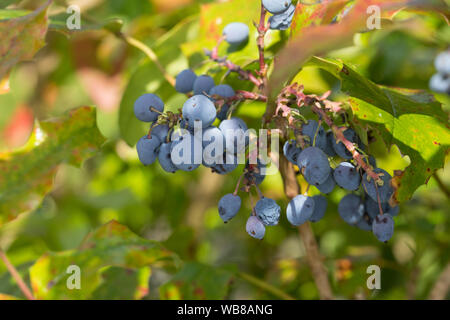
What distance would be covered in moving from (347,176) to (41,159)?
2.34ft

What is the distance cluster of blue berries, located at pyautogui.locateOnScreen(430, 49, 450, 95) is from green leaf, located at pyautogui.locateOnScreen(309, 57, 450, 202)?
789mm

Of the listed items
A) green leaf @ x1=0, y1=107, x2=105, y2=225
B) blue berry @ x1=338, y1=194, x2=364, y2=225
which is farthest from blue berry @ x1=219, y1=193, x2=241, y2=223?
green leaf @ x1=0, y1=107, x2=105, y2=225

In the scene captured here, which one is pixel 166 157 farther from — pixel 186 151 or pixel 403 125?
pixel 403 125

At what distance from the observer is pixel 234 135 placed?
754mm

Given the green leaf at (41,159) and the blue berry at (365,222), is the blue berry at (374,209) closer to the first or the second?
the blue berry at (365,222)

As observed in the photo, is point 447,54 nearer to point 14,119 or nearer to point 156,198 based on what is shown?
point 156,198

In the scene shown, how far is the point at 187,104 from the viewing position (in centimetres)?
74

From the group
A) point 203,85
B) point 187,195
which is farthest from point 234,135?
point 187,195

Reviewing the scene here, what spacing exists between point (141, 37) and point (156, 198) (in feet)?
2.26

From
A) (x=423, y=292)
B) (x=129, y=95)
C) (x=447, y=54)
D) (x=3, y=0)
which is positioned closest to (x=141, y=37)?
(x=129, y=95)

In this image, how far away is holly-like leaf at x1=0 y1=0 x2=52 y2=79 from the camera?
2.85 feet

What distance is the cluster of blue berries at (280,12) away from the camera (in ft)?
2.56

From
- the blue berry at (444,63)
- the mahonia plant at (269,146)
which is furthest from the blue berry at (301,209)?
the blue berry at (444,63)

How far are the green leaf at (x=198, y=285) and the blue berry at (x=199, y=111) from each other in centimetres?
52
